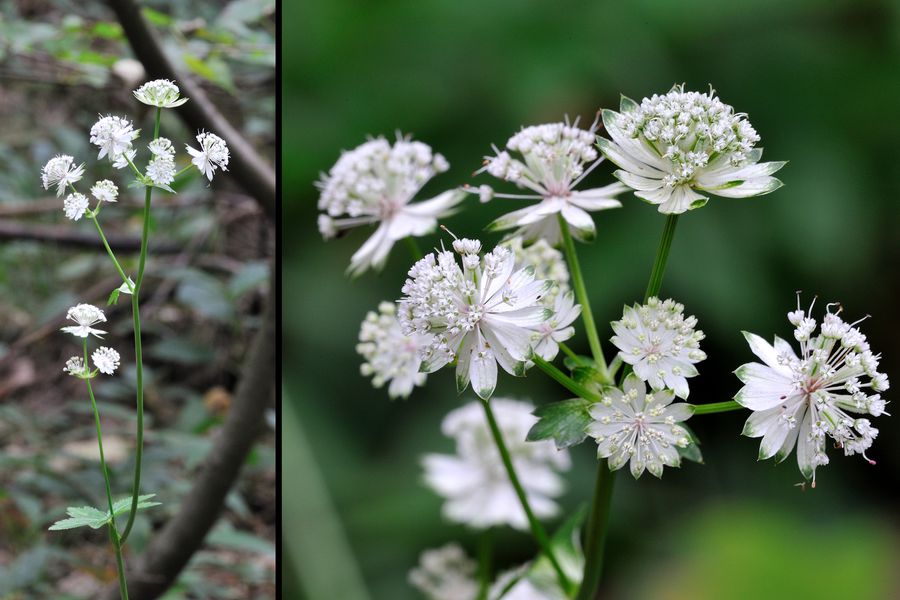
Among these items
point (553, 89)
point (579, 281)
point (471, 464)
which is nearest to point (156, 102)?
point (579, 281)

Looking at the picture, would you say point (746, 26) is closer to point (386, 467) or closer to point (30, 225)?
point (386, 467)

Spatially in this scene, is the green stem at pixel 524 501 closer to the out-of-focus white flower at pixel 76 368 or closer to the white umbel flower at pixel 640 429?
the white umbel flower at pixel 640 429

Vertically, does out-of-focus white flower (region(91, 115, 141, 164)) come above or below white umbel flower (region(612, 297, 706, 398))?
above

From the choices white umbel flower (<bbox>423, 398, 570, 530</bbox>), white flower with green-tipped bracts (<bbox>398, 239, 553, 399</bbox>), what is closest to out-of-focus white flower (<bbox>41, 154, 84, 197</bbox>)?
white flower with green-tipped bracts (<bbox>398, 239, 553, 399</bbox>)

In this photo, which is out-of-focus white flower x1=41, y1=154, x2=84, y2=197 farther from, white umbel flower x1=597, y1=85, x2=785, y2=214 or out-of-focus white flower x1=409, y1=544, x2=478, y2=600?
out-of-focus white flower x1=409, y1=544, x2=478, y2=600

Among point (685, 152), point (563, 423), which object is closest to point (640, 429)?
point (563, 423)

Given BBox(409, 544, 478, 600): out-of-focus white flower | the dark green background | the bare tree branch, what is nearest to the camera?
the bare tree branch

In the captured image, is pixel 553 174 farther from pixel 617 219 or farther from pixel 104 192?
pixel 617 219
